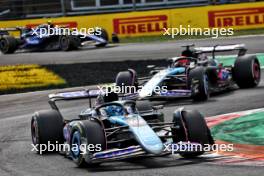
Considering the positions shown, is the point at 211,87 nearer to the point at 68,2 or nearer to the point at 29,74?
the point at 29,74

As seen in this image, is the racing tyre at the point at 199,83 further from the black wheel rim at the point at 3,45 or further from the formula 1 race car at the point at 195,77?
the black wheel rim at the point at 3,45

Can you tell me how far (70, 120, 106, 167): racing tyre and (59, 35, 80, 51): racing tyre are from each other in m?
19.8

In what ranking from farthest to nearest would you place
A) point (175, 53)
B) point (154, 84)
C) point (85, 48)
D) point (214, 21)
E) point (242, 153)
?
point (214, 21)
point (85, 48)
point (175, 53)
point (154, 84)
point (242, 153)

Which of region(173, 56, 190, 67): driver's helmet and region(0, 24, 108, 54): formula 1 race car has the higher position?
region(173, 56, 190, 67): driver's helmet

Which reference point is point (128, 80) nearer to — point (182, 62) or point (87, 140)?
point (182, 62)

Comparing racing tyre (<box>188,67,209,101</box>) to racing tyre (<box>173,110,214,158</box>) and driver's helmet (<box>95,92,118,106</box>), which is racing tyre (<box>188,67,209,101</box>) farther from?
racing tyre (<box>173,110,214,158</box>)

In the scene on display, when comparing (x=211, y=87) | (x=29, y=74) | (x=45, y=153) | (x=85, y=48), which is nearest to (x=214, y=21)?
(x=85, y=48)

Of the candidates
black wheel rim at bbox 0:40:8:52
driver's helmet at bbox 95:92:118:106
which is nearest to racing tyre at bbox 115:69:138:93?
Result: driver's helmet at bbox 95:92:118:106

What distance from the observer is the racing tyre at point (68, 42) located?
28.5 meters

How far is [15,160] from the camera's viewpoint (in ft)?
31.6

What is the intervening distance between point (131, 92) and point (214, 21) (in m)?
18.1

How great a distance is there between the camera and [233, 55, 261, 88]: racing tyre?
51.8ft

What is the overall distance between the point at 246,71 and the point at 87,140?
310 inches

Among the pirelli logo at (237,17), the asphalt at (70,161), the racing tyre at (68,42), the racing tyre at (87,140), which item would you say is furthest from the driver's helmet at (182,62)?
the pirelli logo at (237,17)
